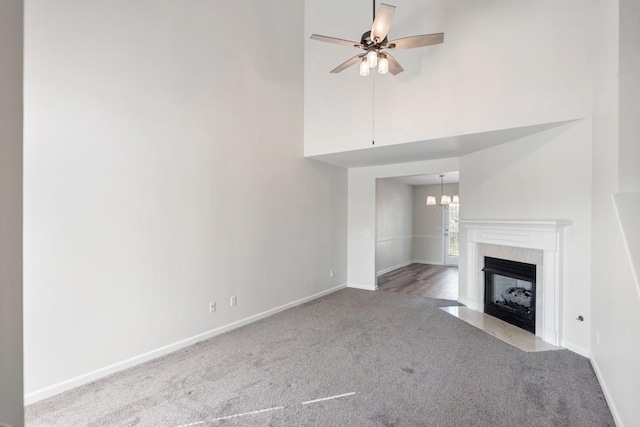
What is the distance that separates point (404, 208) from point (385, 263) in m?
1.98

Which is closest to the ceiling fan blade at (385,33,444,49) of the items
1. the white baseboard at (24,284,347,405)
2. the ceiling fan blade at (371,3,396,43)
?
the ceiling fan blade at (371,3,396,43)

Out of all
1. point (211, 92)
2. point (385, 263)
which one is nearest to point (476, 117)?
point (211, 92)

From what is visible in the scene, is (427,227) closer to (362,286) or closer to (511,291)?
(362,286)

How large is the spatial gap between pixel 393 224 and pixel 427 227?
5.84 feet

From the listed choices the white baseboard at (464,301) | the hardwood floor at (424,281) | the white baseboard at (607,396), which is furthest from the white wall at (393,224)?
the white baseboard at (607,396)

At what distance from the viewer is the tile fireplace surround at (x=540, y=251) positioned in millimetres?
3646

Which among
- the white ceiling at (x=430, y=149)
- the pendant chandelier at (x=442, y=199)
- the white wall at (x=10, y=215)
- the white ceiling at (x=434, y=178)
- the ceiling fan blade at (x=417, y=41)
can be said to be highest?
the ceiling fan blade at (x=417, y=41)

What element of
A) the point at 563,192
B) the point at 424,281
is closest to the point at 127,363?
the point at 563,192

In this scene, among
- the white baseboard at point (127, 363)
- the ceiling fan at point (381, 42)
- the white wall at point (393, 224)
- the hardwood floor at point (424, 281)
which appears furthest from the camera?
the white wall at point (393, 224)

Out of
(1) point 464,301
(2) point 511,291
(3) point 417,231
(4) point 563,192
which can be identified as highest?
(4) point 563,192

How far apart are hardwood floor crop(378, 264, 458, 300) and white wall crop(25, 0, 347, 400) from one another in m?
2.67

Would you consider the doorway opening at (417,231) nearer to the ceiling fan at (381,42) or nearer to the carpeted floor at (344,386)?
the carpeted floor at (344,386)

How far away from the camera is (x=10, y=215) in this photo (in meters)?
0.55

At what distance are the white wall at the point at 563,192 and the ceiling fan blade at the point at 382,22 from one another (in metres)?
2.31
